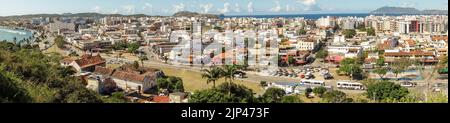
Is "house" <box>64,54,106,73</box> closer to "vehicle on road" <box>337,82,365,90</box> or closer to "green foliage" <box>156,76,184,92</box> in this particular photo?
"green foliage" <box>156,76,184,92</box>

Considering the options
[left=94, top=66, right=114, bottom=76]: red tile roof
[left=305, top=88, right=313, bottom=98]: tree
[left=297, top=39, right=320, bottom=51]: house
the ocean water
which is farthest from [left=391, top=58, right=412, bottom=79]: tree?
the ocean water

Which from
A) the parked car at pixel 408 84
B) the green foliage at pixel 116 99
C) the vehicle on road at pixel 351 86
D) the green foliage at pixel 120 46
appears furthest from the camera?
the green foliage at pixel 120 46

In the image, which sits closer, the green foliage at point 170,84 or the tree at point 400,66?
the green foliage at point 170,84

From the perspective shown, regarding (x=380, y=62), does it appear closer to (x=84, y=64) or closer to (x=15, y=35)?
(x=84, y=64)

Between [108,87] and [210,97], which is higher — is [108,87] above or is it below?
below

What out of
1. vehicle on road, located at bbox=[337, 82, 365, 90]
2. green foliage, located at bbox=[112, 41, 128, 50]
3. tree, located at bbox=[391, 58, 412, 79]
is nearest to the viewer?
vehicle on road, located at bbox=[337, 82, 365, 90]

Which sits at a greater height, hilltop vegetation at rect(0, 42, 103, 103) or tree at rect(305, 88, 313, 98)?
hilltop vegetation at rect(0, 42, 103, 103)

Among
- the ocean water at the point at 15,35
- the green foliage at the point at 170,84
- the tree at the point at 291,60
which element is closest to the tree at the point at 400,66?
the tree at the point at 291,60

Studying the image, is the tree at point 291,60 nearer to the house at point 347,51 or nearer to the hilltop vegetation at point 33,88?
the house at point 347,51

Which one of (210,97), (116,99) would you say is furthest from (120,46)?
(210,97)

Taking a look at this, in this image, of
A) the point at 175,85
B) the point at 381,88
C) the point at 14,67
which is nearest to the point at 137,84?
the point at 175,85
